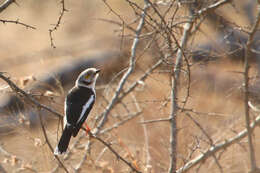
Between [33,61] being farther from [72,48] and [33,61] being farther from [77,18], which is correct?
[77,18]

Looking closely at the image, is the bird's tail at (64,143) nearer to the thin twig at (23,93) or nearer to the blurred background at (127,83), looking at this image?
the blurred background at (127,83)

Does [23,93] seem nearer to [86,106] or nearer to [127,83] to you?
[86,106]

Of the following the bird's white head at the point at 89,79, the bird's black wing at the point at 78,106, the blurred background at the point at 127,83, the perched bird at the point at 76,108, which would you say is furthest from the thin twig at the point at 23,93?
the bird's white head at the point at 89,79

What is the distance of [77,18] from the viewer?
1766 cm

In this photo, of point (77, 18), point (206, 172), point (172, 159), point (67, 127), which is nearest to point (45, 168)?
point (67, 127)

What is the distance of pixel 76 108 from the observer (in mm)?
4992

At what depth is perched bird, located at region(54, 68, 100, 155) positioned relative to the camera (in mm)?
4727

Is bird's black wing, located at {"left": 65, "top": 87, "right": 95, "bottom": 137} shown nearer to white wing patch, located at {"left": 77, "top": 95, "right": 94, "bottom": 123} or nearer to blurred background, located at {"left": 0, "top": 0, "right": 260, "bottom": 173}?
white wing patch, located at {"left": 77, "top": 95, "right": 94, "bottom": 123}

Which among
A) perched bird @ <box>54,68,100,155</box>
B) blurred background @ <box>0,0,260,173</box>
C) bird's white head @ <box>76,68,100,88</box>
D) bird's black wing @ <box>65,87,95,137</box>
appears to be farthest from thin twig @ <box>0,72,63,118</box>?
bird's white head @ <box>76,68,100,88</box>

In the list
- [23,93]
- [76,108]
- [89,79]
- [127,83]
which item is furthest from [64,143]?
[127,83]

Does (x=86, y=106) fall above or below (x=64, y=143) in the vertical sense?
above

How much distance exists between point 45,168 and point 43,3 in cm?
1442

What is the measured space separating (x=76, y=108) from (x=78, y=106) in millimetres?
47

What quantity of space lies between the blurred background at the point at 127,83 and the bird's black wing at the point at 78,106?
0.22 m
